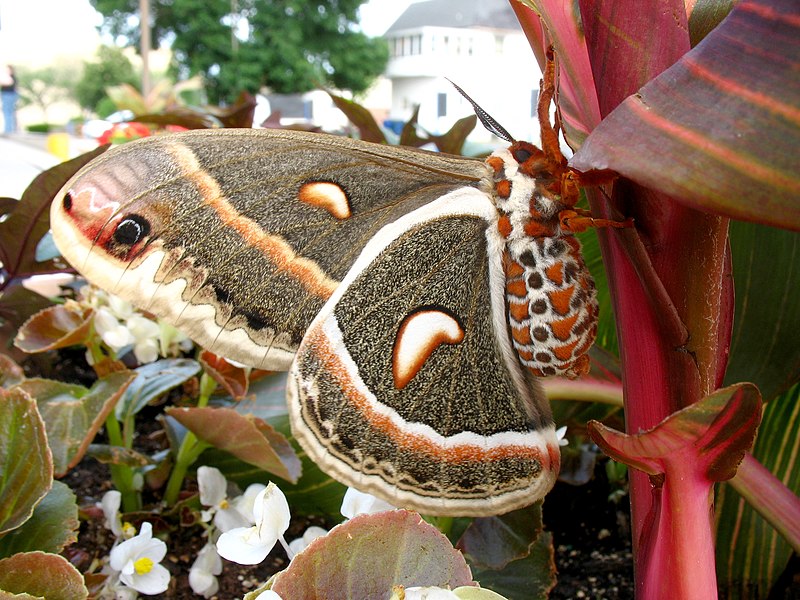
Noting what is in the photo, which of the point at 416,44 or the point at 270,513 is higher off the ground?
the point at 270,513

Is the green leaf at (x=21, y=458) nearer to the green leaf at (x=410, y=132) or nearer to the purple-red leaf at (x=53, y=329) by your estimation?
the purple-red leaf at (x=53, y=329)

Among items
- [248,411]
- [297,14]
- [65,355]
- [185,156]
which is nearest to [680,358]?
[185,156]

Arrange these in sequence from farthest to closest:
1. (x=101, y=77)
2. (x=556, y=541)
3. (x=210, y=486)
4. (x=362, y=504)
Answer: (x=101, y=77), (x=556, y=541), (x=210, y=486), (x=362, y=504)

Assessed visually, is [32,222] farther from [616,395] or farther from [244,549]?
[616,395]

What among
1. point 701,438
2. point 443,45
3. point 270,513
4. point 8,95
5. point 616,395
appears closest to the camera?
point 701,438

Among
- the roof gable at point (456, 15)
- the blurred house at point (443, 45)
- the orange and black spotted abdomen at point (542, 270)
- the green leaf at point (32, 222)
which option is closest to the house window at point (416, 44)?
the blurred house at point (443, 45)

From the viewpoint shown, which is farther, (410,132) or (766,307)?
(410,132)

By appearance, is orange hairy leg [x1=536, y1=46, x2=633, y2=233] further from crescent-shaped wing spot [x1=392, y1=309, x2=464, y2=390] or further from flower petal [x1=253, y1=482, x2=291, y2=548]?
flower petal [x1=253, y1=482, x2=291, y2=548]

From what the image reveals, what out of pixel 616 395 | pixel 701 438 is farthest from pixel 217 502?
pixel 701 438
